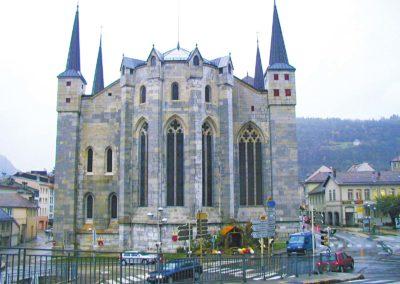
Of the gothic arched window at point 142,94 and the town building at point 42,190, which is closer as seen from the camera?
the gothic arched window at point 142,94

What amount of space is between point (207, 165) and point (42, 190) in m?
68.1

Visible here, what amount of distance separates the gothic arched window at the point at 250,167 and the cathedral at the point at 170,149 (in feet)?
0.30

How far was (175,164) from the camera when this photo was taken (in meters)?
41.5

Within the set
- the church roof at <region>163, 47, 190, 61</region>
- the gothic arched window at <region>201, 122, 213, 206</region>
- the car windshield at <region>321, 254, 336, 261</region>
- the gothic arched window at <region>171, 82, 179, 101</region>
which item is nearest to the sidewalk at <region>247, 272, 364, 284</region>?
the car windshield at <region>321, 254, 336, 261</region>

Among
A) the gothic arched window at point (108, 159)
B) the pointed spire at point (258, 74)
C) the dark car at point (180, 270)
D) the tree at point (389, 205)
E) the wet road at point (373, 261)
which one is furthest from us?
the tree at point (389, 205)

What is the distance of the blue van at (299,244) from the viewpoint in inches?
1467

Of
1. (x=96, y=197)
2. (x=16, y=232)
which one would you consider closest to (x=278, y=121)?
(x=96, y=197)

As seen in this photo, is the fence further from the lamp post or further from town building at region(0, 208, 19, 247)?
town building at region(0, 208, 19, 247)

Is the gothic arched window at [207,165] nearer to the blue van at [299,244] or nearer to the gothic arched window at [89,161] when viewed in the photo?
the blue van at [299,244]

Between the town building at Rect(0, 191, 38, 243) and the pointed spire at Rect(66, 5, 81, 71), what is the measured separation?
97.7ft

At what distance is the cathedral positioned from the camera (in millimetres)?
40969

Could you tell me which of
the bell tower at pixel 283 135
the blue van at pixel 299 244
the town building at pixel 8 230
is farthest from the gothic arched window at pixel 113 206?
the town building at pixel 8 230

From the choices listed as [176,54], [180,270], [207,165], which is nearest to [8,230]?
[207,165]

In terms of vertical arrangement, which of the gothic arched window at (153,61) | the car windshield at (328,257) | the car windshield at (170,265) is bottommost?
the car windshield at (328,257)
